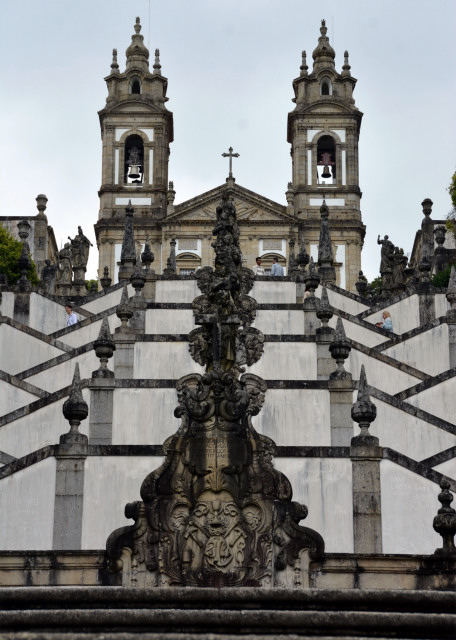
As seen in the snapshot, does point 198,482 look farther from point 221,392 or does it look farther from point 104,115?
point 104,115

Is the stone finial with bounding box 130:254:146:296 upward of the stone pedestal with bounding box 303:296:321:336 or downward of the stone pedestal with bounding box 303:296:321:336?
upward

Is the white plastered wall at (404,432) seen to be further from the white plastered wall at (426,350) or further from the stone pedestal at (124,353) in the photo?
the white plastered wall at (426,350)

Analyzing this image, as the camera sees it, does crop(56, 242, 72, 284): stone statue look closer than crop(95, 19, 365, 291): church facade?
Yes

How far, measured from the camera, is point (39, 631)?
9070 millimetres

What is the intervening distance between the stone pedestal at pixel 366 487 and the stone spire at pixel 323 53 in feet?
179

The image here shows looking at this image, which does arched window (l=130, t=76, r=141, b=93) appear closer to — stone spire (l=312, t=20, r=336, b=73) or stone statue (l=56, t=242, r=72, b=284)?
stone spire (l=312, t=20, r=336, b=73)

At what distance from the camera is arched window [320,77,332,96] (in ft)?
234

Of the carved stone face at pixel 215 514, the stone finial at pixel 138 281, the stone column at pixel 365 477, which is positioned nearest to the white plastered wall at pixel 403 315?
the stone finial at pixel 138 281

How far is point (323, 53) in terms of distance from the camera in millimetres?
72062

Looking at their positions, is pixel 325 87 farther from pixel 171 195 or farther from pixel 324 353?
pixel 324 353

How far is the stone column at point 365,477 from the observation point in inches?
738

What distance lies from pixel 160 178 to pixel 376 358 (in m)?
44.6

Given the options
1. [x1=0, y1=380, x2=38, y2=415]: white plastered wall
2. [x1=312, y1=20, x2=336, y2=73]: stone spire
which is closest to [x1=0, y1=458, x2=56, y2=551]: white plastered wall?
[x1=0, y1=380, x2=38, y2=415]: white plastered wall

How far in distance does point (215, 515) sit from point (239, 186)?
54895mm
